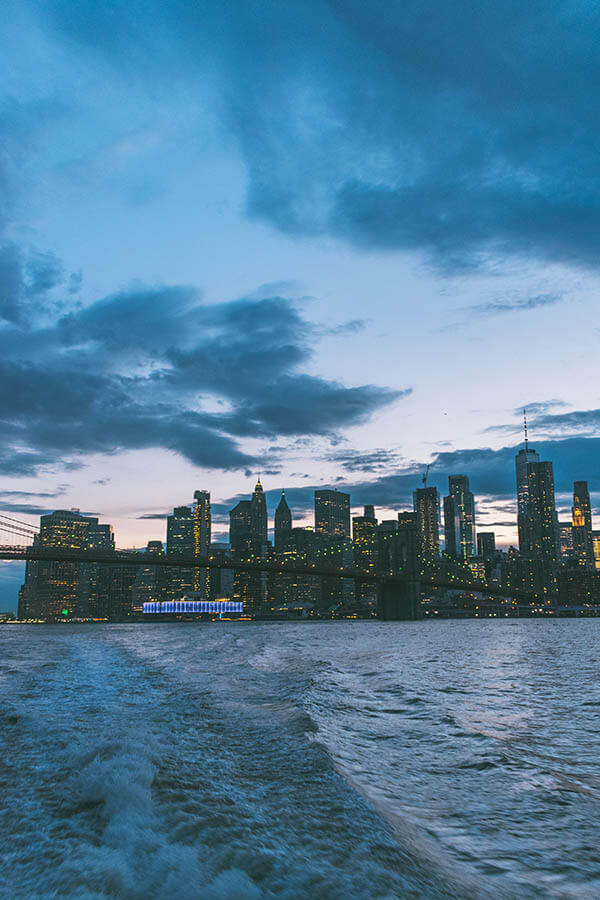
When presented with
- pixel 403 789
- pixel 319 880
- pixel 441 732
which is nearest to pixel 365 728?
pixel 441 732

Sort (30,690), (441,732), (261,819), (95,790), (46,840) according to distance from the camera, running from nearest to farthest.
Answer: (46,840), (261,819), (95,790), (441,732), (30,690)

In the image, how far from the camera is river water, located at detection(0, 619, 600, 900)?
6227 millimetres

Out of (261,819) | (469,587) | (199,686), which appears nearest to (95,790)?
(261,819)

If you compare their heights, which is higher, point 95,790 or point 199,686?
point 95,790

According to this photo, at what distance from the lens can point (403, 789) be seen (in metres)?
9.77

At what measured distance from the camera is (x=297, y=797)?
9.16m

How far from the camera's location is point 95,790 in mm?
9125

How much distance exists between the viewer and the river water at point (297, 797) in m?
6.23

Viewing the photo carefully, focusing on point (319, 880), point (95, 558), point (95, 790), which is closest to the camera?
point (319, 880)

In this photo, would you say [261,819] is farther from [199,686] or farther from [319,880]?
[199,686]

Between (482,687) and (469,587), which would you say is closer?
(482,687)

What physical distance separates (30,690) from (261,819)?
56.7 ft

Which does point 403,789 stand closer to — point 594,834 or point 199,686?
point 594,834

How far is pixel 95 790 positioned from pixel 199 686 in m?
14.6
